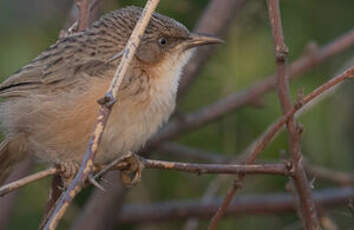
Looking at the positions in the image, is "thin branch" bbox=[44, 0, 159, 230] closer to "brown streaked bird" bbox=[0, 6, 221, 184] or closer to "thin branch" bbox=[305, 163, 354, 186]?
"brown streaked bird" bbox=[0, 6, 221, 184]

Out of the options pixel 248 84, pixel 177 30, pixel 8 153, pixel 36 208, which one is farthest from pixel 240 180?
pixel 36 208

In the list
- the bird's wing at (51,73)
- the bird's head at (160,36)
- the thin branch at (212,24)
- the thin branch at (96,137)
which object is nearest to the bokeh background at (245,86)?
the thin branch at (212,24)

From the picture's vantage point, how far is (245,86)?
6.19 metres

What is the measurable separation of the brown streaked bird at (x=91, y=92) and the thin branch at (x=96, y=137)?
3.93 ft

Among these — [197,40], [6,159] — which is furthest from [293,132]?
[6,159]

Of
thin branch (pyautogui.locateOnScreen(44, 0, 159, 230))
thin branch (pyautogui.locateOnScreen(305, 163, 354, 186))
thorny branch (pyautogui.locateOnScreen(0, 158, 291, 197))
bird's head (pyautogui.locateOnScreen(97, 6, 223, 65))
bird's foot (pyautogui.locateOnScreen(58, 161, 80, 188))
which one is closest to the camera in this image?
thin branch (pyautogui.locateOnScreen(44, 0, 159, 230))

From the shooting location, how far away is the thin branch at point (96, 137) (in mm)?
2615

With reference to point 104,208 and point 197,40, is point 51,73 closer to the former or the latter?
point 197,40

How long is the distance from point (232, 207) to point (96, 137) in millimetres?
3279

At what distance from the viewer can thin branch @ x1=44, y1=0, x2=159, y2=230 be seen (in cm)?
262

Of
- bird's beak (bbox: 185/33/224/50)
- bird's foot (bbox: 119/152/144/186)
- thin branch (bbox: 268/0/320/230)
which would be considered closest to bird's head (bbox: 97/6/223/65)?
bird's beak (bbox: 185/33/224/50)

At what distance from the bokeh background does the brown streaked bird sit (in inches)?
48.0

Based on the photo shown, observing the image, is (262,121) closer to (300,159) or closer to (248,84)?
(248,84)

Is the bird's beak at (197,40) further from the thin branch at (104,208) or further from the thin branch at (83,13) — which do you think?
the thin branch at (104,208)
